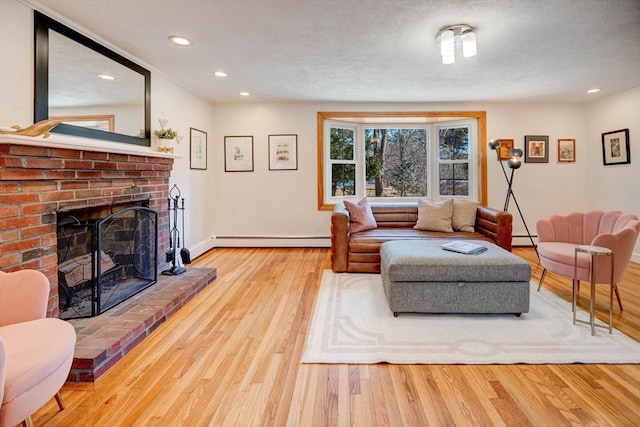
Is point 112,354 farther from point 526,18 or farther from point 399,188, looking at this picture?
point 399,188

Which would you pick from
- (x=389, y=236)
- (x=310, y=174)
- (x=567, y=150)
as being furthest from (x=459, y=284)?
(x=567, y=150)

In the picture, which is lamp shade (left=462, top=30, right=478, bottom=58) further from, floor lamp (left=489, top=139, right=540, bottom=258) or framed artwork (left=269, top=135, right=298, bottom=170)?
framed artwork (left=269, top=135, right=298, bottom=170)

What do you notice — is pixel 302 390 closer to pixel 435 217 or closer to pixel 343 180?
pixel 435 217

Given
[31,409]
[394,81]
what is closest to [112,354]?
[31,409]

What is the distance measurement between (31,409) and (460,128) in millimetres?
5907

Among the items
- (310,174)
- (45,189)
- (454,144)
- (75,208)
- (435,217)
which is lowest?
(435,217)

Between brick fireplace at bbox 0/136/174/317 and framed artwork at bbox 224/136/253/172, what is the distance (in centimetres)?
259

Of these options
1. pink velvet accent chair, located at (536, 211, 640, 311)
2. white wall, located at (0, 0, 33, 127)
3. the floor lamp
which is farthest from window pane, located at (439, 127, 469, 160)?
white wall, located at (0, 0, 33, 127)

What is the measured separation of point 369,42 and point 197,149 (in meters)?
2.92

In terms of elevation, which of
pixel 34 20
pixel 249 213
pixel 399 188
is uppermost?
pixel 34 20

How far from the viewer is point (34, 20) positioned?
2.29 meters

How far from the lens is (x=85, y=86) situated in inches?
106

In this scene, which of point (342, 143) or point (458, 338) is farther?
point (342, 143)

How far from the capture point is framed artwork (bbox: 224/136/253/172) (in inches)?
216
